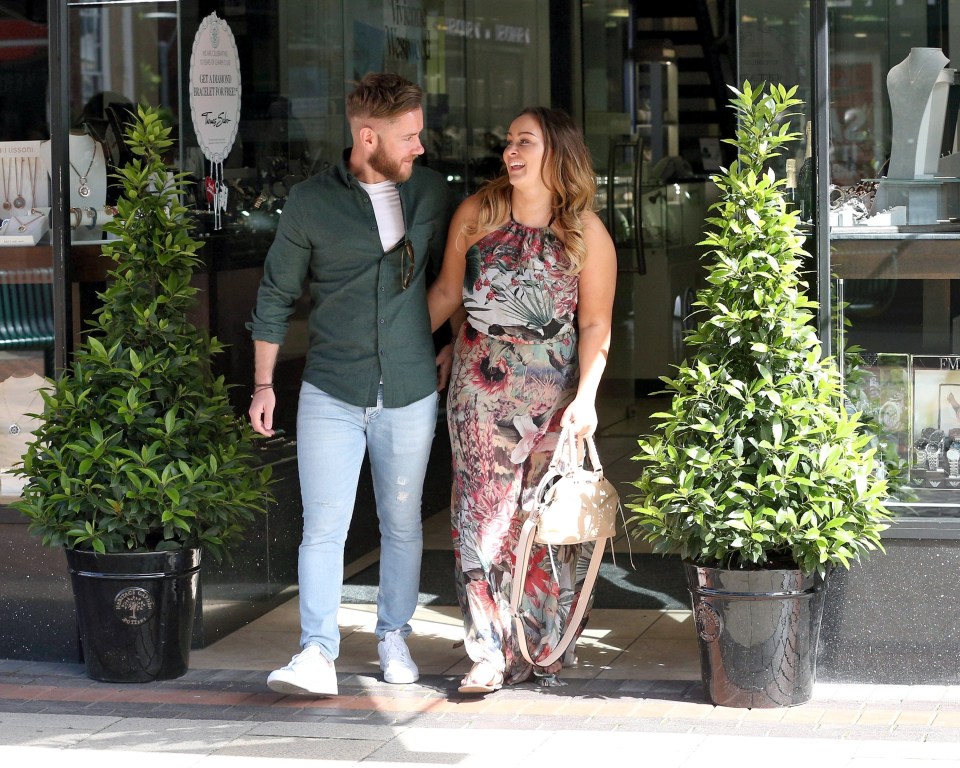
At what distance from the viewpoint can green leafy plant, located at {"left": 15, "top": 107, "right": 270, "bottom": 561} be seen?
449 centimetres

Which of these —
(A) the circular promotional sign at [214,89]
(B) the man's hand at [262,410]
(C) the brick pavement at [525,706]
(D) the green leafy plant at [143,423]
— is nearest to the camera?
(C) the brick pavement at [525,706]

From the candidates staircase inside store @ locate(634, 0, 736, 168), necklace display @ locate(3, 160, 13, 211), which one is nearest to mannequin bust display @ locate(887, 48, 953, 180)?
necklace display @ locate(3, 160, 13, 211)

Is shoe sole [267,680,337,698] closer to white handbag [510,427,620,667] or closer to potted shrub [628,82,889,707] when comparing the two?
white handbag [510,427,620,667]

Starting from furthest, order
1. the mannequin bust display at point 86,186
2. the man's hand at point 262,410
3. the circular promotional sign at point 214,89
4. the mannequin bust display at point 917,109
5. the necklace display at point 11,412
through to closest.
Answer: the circular promotional sign at point 214,89 < the necklace display at point 11,412 < the mannequin bust display at point 86,186 < the mannequin bust display at point 917,109 < the man's hand at point 262,410

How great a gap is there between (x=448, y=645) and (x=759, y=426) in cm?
149

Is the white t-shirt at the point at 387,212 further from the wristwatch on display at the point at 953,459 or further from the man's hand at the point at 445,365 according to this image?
the wristwatch on display at the point at 953,459

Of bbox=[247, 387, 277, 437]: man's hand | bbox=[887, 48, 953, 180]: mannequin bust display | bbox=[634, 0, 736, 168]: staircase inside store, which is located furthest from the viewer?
bbox=[634, 0, 736, 168]: staircase inside store

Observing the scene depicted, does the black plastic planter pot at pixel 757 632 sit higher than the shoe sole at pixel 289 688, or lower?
higher

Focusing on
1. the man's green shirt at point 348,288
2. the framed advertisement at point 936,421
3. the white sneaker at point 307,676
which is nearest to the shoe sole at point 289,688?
the white sneaker at point 307,676

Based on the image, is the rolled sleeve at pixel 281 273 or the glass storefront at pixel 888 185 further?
the glass storefront at pixel 888 185

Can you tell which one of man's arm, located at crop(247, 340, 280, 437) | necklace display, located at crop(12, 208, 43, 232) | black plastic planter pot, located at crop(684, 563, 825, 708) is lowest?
black plastic planter pot, located at crop(684, 563, 825, 708)

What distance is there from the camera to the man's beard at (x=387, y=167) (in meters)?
4.30

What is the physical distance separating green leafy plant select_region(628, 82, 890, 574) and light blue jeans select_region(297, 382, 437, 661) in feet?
2.31

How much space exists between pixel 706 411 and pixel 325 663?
1359mm
